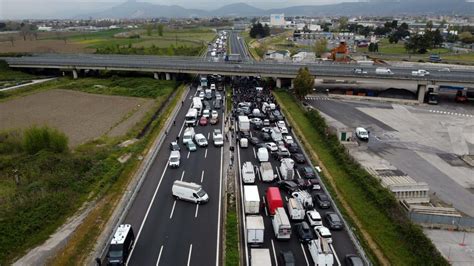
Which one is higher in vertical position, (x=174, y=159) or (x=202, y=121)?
(x=202, y=121)

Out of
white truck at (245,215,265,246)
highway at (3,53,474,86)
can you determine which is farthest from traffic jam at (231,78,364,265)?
highway at (3,53,474,86)

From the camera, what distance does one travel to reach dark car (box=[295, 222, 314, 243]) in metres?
18.9

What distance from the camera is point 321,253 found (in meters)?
16.7

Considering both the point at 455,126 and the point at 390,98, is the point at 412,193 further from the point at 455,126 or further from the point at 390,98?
the point at 390,98

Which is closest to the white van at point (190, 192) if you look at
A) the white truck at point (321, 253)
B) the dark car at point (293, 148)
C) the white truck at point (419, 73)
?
the white truck at point (321, 253)

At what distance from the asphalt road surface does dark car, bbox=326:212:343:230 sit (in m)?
6.38

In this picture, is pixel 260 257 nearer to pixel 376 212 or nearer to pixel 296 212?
pixel 296 212

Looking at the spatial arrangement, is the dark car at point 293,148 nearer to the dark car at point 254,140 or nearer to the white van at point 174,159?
the dark car at point 254,140

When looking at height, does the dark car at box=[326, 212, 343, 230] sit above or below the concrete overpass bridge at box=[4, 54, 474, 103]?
below

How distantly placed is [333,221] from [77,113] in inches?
1414

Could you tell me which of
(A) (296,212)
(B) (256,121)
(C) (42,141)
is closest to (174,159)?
(C) (42,141)

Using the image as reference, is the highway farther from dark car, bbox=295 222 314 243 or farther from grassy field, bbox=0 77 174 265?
dark car, bbox=295 222 314 243

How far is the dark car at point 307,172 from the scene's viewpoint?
84.6ft

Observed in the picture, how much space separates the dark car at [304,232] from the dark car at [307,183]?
15.2 feet
